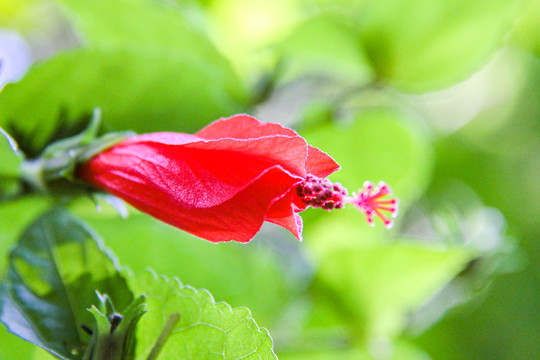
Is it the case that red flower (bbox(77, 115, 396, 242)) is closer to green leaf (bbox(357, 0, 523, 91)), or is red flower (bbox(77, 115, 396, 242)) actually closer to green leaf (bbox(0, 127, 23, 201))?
green leaf (bbox(0, 127, 23, 201))

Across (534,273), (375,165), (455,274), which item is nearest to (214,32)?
(375,165)

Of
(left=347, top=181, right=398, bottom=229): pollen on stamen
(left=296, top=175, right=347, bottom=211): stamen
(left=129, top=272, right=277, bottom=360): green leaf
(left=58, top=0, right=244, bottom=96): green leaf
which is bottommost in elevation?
(left=129, top=272, right=277, bottom=360): green leaf

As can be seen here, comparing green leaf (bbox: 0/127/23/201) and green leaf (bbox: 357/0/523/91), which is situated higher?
green leaf (bbox: 357/0/523/91)

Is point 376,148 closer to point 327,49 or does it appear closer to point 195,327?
point 327,49

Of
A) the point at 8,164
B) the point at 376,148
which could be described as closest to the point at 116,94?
the point at 8,164

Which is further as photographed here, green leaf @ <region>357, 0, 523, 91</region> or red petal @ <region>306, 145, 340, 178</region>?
green leaf @ <region>357, 0, 523, 91</region>

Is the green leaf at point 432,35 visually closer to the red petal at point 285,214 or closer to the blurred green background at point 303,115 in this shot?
the blurred green background at point 303,115

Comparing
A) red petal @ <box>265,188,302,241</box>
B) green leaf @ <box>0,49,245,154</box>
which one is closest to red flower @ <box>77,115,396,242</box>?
red petal @ <box>265,188,302,241</box>
